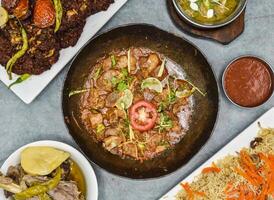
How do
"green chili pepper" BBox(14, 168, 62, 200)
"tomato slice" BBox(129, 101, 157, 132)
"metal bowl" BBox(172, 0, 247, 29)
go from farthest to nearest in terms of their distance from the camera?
"tomato slice" BBox(129, 101, 157, 132), "metal bowl" BBox(172, 0, 247, 29), "green chili pepper" BBox(14, 168, 62, 200)

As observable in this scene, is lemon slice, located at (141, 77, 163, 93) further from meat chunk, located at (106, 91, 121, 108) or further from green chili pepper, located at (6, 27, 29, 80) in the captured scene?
green chili pepper, located at (6, 27, 29, 80)

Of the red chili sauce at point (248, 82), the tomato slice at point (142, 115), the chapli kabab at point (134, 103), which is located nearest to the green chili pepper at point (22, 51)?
the chapli kabab at point (134, 103)

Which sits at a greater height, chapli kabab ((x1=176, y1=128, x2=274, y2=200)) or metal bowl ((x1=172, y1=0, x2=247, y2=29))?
metal bowl ((x1=172, y1=0, x2=247, y2=29))

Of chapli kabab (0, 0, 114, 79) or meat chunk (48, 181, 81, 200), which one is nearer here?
chapli kabab (0, 0, 114, 79)

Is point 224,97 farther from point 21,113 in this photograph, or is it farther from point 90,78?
point 21,113

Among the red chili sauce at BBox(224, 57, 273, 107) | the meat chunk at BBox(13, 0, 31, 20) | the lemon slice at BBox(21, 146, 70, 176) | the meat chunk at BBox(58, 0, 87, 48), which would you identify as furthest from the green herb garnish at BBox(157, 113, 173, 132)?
the meat chunk at BBox(13, 0, 31, 20)

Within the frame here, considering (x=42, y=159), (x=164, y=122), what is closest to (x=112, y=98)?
(x=164, y=122)

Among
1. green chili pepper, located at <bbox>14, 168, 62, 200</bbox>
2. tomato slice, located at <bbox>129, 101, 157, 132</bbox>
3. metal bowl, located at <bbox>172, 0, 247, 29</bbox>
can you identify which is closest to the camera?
green chili pepper, located at <bbox>14, 168, 62, 200</bbox>

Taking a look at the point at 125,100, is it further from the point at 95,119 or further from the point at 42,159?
the point at 42,159
